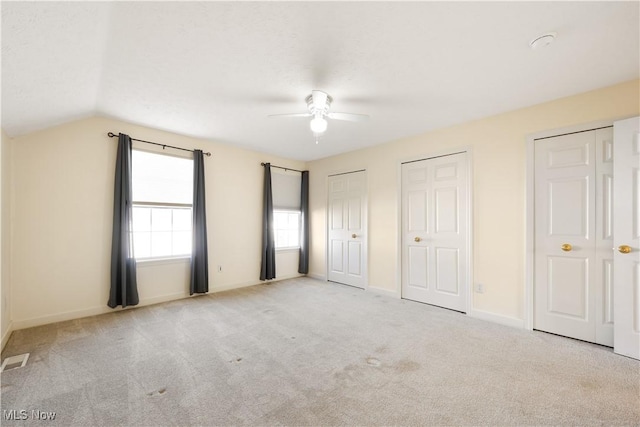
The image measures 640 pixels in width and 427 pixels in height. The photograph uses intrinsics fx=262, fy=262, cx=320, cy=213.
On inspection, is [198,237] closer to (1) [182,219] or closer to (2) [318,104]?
(1) [182,219]

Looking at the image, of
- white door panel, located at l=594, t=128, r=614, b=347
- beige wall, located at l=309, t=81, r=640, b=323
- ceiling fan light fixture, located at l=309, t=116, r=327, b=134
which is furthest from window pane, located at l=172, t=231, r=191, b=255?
white door panel, located at l=594, t=128, r=614, b=347

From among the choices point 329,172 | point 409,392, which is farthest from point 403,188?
point 409,392

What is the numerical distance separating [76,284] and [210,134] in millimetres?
2633

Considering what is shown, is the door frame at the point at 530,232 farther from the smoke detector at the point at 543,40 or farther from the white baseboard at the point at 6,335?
the white baseboard at the point at 6,335

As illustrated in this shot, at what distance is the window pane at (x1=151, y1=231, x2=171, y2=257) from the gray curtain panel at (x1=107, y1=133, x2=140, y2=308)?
1.25ft

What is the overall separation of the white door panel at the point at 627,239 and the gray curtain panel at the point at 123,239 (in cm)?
541

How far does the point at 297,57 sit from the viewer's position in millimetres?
2115

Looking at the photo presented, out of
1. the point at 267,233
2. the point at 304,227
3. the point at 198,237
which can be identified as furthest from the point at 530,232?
the point at 198,237

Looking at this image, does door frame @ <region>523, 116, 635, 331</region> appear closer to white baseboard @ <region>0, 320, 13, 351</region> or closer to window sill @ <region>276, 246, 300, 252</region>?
window sill @ <region>276, 246, 300, 252</region>

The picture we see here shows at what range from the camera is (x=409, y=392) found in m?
1.89

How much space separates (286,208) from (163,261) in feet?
8.05

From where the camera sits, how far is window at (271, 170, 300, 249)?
5445 millimetres

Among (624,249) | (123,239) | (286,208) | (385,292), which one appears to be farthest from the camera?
(286,208)

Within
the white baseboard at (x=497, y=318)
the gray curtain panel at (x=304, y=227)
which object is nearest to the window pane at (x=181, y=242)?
the gray curtain panel at (x=304, y=227)
